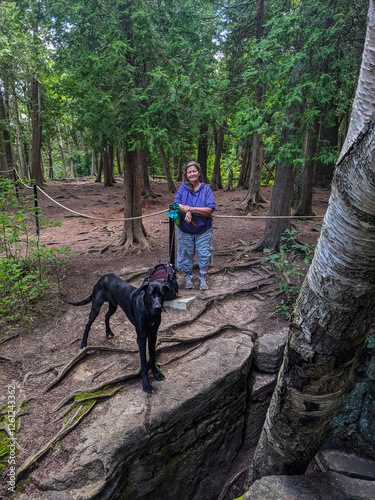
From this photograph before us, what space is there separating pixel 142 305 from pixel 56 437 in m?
1.35

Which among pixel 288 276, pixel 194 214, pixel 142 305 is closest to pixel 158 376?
pixel 142 305

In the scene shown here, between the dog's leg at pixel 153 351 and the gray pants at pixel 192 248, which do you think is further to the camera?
the gray pants at pixel 192 248

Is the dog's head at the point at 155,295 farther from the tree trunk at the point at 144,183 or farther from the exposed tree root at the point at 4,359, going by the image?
the tree trunk at the point at 144,183

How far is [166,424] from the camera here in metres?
3.03

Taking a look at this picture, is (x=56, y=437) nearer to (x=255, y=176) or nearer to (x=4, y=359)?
(x=4, y=359)

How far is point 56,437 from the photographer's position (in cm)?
275

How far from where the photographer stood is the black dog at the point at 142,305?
2.82m

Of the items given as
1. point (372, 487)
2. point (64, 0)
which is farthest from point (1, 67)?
point (372, 487)

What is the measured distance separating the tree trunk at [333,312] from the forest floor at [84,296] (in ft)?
6.19

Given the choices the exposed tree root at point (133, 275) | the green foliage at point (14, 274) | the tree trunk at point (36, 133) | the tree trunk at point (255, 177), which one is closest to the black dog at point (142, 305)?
the green foliage at point (14, 274)

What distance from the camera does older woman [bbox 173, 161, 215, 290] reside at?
15.4 feet

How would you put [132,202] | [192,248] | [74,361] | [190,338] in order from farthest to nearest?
[132,202] < [192,248] < [190,338] < [74,361]

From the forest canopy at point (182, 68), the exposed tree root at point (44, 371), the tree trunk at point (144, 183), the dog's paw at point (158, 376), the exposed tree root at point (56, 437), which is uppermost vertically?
the forest canopy at point (182, 68)

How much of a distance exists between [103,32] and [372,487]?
6.55 metres
